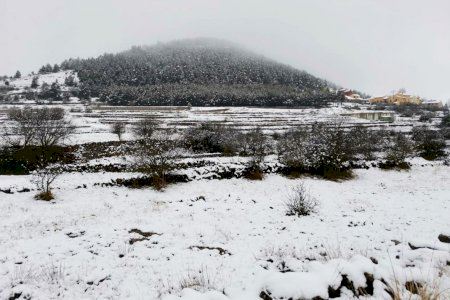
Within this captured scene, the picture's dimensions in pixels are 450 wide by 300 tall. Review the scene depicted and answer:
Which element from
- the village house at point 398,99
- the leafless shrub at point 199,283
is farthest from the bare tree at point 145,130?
the village house at point 398,99

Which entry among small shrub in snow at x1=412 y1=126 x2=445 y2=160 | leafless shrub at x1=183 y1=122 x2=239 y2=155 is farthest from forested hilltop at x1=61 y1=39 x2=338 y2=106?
small shrub in snow at x1=412 y1=126 x2=445 y2=160

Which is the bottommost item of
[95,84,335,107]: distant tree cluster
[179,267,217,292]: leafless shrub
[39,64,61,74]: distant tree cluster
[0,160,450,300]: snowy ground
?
[0,160,450,300]: snowy ground

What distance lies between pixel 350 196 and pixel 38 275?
66.5ft

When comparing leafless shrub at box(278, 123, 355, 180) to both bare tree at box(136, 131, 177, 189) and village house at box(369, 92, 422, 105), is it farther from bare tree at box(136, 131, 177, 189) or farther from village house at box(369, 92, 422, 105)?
village house at box(369, 92, 422, 105)

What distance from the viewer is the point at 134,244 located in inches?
460

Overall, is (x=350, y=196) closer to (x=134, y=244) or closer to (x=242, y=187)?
Result: (x=242, y=187)

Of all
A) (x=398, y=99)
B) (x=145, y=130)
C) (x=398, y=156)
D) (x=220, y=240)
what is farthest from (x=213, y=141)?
(x=398, y=99)

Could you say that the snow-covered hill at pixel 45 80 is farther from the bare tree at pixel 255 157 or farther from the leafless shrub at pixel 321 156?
the leafless shrub at pixel 321 156

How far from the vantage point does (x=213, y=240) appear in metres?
12.7

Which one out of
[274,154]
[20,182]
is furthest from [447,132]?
[20,182]

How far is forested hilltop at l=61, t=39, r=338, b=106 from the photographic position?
116688 mm

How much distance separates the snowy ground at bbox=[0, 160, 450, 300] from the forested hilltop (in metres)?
92.6

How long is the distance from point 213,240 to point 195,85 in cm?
13798

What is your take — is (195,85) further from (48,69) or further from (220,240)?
(220,240)
